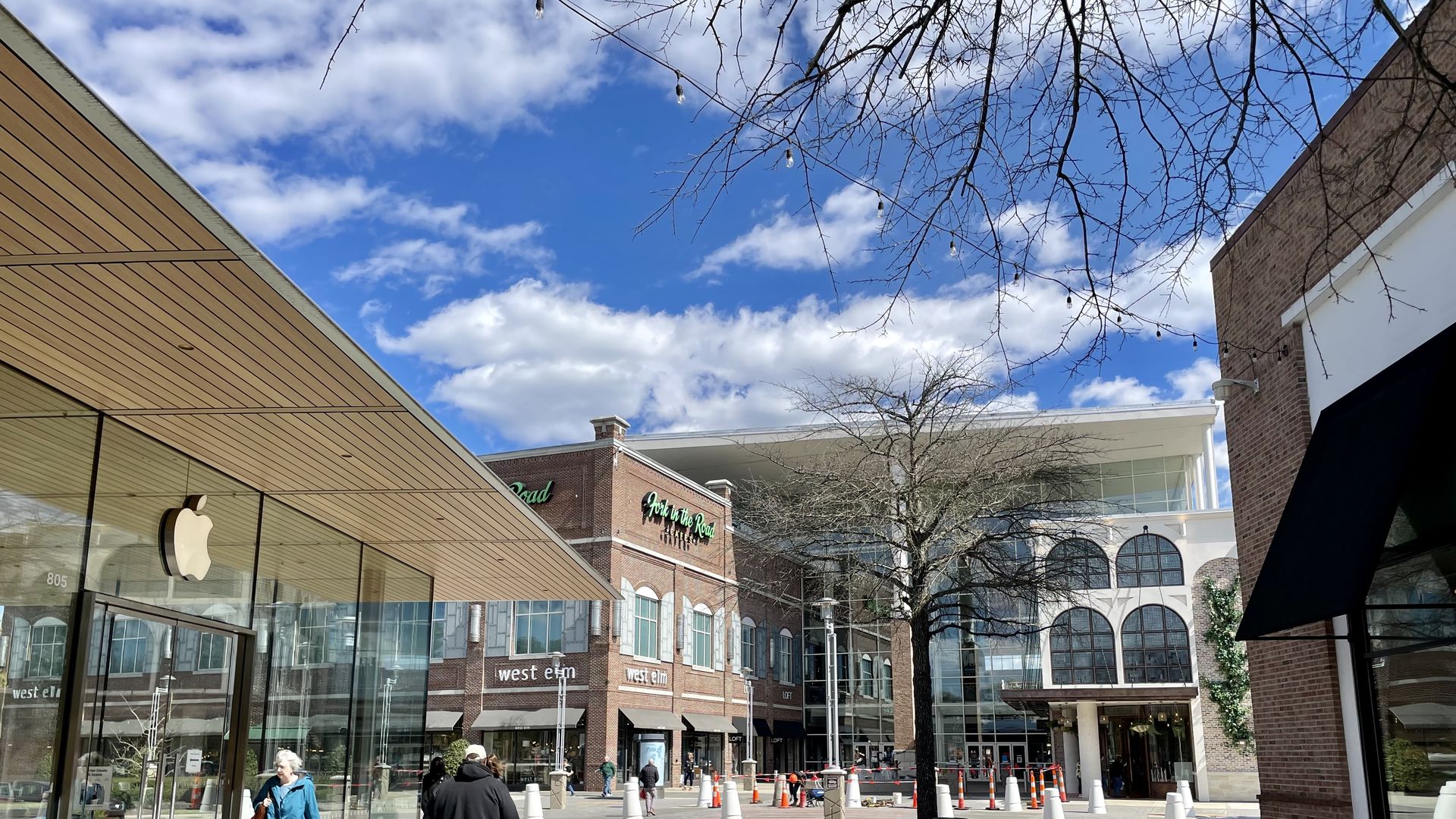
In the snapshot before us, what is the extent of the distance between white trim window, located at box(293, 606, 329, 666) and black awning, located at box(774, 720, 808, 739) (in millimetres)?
47583

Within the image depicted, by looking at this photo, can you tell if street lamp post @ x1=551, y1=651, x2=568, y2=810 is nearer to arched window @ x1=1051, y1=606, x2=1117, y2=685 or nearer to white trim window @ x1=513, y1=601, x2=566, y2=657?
white trim window @ x1=513, y1=601, x2=566, y2=657

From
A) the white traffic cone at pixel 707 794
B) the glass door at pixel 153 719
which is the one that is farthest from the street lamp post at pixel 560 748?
the glass door at pixel 153 719

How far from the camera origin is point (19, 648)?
926cm

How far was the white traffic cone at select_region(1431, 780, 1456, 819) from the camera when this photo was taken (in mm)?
8359

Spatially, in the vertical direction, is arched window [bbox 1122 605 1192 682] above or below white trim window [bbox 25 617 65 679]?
above

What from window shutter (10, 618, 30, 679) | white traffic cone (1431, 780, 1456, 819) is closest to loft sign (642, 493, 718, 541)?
window shutter (10, 618, 30, 679)

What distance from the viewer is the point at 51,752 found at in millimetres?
9648

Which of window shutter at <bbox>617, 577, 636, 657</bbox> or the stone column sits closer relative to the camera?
the stone column

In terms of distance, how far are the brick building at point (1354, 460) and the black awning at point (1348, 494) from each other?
2 cm

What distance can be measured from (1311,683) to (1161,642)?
35.4 meters

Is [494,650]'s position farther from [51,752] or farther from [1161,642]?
[51,752]

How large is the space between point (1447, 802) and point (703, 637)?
1874 inches

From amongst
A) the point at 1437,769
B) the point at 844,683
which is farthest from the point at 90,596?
the point at 844,683

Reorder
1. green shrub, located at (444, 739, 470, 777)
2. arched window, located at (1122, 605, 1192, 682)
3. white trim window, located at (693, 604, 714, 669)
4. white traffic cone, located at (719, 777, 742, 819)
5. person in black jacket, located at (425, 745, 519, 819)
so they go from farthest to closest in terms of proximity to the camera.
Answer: white trim window, located at (693, 604, 714, 669), arched window, located at (1122, 605, 1192, 682), green shrub, located at (444, 739, 470, 777), white traffic cone, located at (719, 777, 742, 819), person in black jacket, located at (425, 745, 519, 819)
